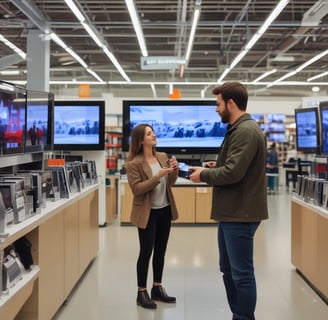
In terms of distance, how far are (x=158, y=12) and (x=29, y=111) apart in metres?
6.86

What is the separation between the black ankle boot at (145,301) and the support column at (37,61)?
5912 millimetres

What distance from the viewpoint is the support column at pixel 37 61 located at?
8.60 m

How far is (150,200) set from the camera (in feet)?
11.8

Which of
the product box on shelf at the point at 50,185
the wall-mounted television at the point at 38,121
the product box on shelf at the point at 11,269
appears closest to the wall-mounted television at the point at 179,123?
the wall-mounted television at the point at 38,121

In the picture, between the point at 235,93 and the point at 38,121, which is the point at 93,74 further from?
the point at 235,93

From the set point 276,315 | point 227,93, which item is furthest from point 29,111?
point 276,315

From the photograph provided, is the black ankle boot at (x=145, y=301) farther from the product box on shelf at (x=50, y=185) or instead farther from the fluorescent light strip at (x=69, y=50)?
the fluorescent light strip at (x=69, y=50)

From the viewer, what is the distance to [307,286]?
4.34m

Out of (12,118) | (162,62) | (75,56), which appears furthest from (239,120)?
(75,56)

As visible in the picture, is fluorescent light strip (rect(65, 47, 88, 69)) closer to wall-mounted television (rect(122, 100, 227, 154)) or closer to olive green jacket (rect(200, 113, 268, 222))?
wall-mounted television (rect(122, 100, 227, 154))

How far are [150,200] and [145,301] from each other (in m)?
0.89

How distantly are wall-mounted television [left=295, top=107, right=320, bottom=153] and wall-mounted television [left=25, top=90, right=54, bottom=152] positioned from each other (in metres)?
3.43

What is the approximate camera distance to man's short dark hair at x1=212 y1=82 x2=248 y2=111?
106 inches

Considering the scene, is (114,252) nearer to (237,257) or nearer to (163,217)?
(163,217)
